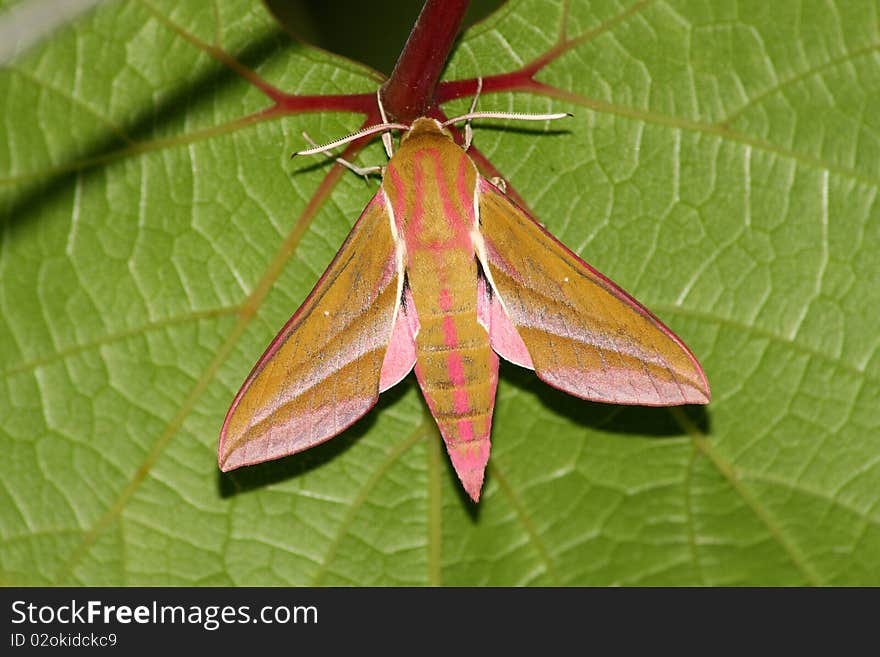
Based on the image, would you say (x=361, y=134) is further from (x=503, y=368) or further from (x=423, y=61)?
(x=503, y=368)

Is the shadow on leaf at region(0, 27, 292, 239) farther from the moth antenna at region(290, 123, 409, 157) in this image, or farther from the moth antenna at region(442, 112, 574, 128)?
the moth antenna at region(442, 112, 574, 128)

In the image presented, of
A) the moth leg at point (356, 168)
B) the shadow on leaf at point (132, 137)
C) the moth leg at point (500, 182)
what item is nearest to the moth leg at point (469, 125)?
the moth leg at point (500, 182)

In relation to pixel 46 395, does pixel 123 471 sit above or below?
below

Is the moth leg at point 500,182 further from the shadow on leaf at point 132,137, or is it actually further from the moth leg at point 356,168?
the shadow on leaf at point 132,137

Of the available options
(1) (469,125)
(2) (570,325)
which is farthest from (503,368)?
(1) (469,125)

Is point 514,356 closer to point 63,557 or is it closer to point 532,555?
point 532,555

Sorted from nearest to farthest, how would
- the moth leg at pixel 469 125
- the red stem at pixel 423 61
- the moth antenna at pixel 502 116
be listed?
1. the red stem at pixel 423 61
2. the moth antenna at pixel 502 116
3. the moth leg at pixel 469 125
